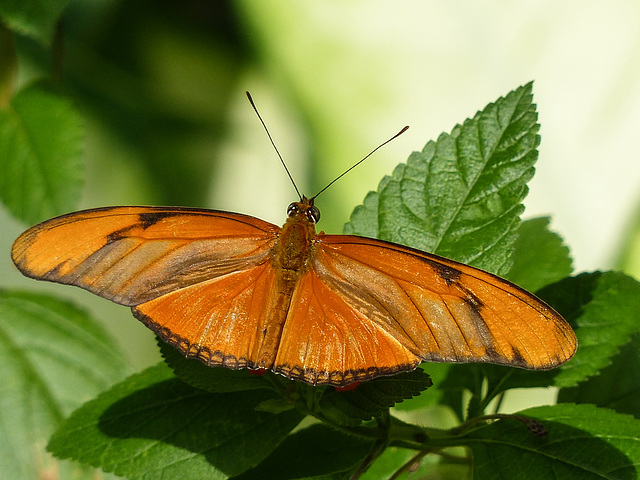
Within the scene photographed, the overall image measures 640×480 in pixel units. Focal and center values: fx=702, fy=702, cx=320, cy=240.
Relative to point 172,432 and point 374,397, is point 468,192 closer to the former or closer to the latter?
point 374,397

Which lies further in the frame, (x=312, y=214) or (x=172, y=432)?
(x=312, y=214)

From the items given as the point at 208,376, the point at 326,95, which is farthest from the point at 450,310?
the point at 326,95

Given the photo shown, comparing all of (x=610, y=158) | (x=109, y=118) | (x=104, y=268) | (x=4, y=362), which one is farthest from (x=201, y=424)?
(x=109, y=118)

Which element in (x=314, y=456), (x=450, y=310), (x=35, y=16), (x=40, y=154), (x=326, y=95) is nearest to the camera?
(x=450, y=310)

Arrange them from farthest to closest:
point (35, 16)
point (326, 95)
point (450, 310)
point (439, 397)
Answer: point (326, 95) < point (35, 16) < point (439, 397) < point (450, 310)

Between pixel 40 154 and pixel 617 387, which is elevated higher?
pixel 40 154

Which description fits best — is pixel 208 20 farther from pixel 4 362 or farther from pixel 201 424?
pixel 201 424

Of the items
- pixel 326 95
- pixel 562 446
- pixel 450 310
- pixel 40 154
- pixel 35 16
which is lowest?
pixel 562 446

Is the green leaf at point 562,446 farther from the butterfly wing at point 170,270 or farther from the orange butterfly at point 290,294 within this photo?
the butterfly wing at point 170,270
